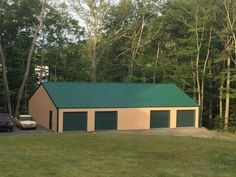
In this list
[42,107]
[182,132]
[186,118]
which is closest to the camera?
[182,132]

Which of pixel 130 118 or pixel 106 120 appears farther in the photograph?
pixel 130 118

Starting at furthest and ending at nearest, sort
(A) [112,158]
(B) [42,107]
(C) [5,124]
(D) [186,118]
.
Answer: (D) [186,118] < (B) [42,107] < (C) [5,124] < (A) [112,158]

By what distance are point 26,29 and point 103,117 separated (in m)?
24.3

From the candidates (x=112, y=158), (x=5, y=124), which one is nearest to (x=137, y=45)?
(x=5, y=124)

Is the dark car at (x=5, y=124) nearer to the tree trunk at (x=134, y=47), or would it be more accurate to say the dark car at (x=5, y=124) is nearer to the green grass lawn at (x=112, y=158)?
Result: the green grass lawn at (x=112, y=158)

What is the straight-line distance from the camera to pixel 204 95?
58281 mm

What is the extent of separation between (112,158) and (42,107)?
2364 cm

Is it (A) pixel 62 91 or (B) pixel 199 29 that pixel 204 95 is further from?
(A) pixel 62 91

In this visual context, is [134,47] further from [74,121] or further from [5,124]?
[5,124]

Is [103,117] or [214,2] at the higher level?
[214,2]

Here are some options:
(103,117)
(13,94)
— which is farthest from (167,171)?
(13,94)

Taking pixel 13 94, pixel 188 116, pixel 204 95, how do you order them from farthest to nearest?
pixel 204 95
pixel 13 94
pixel 188 116

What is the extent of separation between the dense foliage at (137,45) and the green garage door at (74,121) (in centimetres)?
1948

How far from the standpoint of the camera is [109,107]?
128 ft
